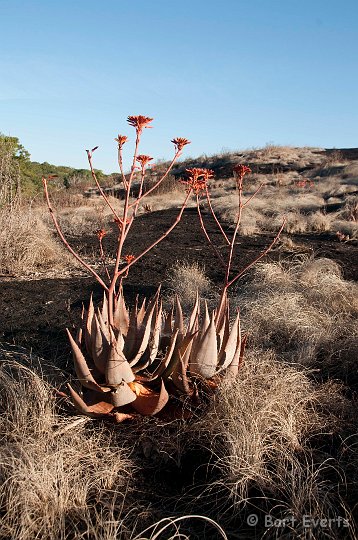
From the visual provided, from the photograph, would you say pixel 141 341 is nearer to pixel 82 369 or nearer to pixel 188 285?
pixel 82 369

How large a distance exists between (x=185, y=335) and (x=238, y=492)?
0.91 meters

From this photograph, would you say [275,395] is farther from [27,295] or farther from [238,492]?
[27,295]

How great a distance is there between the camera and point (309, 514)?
79.2 inches

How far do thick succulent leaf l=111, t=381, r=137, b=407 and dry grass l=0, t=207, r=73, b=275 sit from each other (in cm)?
493

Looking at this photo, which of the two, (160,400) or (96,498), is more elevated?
→ (160,400)

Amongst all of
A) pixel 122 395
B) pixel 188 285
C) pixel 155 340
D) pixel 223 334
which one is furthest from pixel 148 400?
pixel 188 285

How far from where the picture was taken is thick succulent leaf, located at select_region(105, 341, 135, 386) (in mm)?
2553

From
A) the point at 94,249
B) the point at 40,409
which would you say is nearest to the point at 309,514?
the point at 40,409

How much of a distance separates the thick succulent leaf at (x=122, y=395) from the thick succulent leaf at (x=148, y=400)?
0.20 feet

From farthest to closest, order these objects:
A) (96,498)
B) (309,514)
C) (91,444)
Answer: (91,444), (96,498), (309,514)

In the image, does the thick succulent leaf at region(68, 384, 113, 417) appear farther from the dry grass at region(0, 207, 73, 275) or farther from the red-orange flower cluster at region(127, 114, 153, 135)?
the dry grass at region(0, 207, 73, 275)

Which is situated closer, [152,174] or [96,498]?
[96,498]

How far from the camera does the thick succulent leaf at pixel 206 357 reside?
2740 mm

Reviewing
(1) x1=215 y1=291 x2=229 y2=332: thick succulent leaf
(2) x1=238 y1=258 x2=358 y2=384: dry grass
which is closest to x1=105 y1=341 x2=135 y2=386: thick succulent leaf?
(1) x1=215 y1=291 x2=229 y2=332: thick succulent leaf
